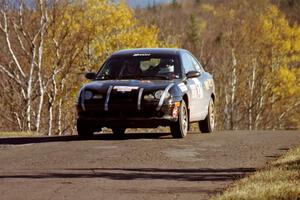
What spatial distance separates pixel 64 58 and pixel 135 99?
21.2 meters

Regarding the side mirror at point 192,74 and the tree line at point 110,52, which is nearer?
the side mirror at point 192,74

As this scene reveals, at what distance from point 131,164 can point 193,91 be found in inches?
171

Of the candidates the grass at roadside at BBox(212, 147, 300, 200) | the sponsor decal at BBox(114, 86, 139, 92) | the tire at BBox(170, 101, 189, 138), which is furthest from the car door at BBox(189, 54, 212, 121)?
the grass at roadside at BBox(212, 147, 300, 200)

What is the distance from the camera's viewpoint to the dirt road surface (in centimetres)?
812

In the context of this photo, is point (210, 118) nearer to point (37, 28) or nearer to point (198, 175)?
point (198, 175)

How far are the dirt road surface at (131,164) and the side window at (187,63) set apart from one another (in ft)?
3.95

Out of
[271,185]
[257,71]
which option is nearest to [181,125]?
[271,185]

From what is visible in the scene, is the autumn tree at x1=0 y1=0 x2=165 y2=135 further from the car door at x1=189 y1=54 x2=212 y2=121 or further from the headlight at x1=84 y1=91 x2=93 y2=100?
the headlight at x1=84 y1=91 x2=93 y2=100

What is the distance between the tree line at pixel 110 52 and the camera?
3088 cm

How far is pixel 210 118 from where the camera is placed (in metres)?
15.8

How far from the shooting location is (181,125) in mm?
13469

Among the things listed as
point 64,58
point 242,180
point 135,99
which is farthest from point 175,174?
point 64,58

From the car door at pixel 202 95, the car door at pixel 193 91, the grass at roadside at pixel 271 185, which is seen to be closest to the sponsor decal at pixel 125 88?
the car door at pixel 193 91

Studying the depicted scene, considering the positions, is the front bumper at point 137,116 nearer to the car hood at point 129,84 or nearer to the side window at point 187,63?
the car hood at point 129,84
